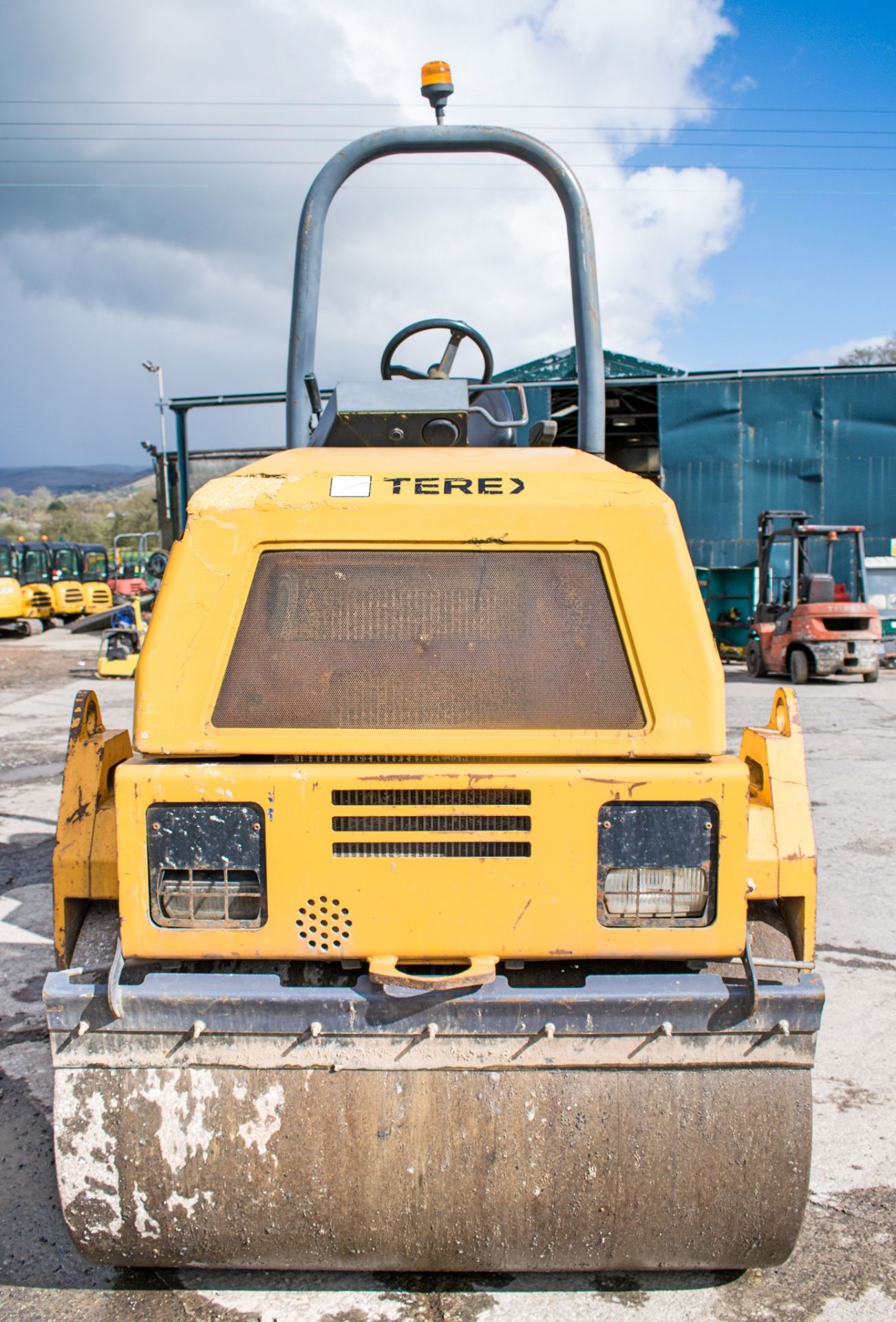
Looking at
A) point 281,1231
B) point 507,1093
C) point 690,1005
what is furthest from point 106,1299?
point 690,1005

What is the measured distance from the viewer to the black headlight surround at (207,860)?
2.26 m

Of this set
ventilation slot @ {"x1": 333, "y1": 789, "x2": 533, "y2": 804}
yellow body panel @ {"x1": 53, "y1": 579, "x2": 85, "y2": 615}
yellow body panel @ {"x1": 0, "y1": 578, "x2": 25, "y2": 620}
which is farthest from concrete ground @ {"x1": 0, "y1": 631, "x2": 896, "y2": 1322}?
yellow body panel @ {"x1": 53, "y1": 579, "x2": 85, "y2": 615}

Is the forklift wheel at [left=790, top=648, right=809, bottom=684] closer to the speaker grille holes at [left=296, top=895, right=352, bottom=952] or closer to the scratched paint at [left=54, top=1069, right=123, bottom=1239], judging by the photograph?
the speaker grille holes at [left=296, top=895, right=352, bottom=952]

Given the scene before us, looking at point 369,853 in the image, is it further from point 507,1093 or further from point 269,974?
point 507,1093

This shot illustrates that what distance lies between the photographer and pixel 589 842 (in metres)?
2.26

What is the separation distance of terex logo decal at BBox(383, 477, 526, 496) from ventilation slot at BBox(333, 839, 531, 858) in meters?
0.81

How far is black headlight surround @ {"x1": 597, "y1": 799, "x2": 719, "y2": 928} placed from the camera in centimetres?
227

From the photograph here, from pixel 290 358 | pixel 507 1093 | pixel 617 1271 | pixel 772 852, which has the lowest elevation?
pixel 617 1271

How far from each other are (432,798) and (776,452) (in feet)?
69.1

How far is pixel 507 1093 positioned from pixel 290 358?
282cm

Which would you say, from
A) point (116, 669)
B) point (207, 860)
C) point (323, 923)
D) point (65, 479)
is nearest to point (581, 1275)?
point (323, 923)

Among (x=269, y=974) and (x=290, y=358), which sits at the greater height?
(x=290, y=358)

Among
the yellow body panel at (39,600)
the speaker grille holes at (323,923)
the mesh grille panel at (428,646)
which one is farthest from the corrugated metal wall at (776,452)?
the speaker grille holes at (323,923)

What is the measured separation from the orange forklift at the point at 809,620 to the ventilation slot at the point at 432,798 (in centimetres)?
1307
